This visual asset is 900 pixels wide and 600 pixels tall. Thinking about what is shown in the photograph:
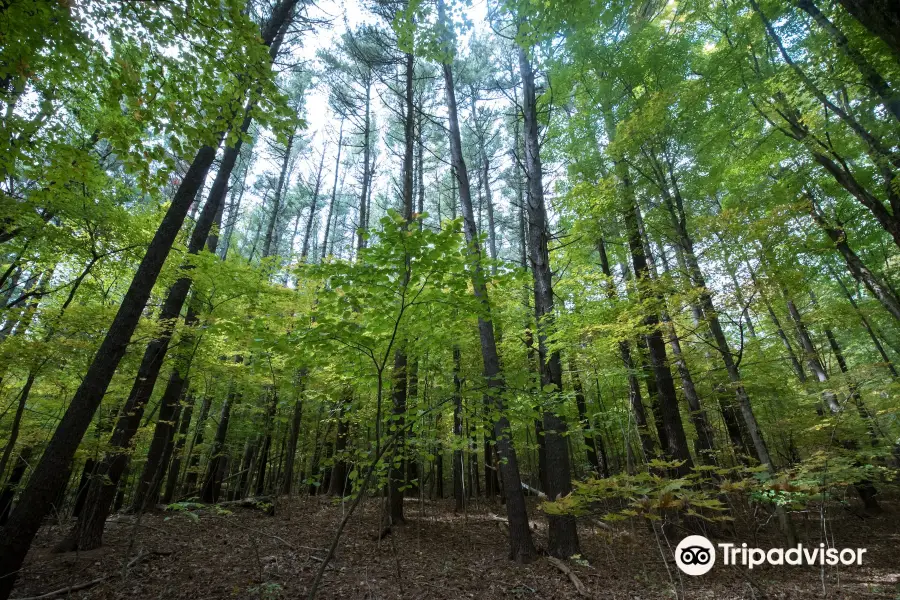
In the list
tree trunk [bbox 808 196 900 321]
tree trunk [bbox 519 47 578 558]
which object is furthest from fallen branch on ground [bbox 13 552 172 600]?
tree trunk [bbox 808 196 900 321]

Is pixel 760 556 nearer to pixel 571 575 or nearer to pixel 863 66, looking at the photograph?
pixel 571 575

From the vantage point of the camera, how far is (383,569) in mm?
5469

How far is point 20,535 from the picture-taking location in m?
Result: 3.51

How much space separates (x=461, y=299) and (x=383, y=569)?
4440mm

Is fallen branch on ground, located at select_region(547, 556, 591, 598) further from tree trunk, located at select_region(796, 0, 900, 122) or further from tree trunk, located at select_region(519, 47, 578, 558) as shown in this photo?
tree trunk, located at select_region(796, 0, 900, 122)

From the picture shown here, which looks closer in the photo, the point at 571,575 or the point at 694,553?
the point at 694,553

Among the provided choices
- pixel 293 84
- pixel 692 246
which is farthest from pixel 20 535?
pixel 293 84

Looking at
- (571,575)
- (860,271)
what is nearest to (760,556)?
(571,575)

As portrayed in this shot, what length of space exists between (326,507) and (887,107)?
13.7 metres

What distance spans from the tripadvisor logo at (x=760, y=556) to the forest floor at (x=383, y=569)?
16 cm

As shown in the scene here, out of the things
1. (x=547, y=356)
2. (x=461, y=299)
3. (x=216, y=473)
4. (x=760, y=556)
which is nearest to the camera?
(x=461, y=299)

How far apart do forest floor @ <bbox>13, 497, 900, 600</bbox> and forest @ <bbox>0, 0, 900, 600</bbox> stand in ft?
0.20

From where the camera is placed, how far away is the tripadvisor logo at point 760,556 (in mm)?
4301

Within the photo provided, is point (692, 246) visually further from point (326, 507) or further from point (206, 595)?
point (326, 507)
